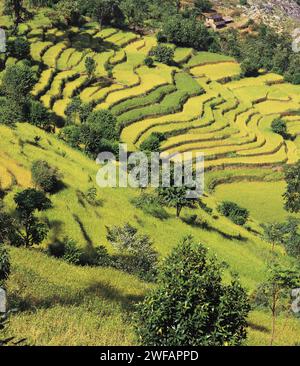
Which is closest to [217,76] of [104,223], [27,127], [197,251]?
[27,127]

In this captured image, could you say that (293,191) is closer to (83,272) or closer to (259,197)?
(259,197)

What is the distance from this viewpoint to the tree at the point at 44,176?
33.7m

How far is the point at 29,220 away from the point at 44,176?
317 inches

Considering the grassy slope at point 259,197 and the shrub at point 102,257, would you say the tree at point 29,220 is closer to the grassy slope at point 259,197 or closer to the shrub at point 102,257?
the shrub at point 102,257

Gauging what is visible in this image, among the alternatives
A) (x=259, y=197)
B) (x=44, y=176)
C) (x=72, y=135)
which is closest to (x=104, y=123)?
(x=72, y=135)

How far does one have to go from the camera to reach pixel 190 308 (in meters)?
11.8

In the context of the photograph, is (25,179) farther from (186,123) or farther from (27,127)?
(186,123)

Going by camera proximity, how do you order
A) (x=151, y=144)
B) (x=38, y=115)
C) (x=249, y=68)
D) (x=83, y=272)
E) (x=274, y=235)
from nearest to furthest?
(x=83, y=272)
(x=274, y=235)
(x=38, y=115)
(x=151, y=144)
(x=249, y=68)

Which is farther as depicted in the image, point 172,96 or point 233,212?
point 172,96

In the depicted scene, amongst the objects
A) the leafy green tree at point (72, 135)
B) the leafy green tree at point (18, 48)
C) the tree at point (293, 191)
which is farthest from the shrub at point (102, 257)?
the leafy green tree at point (18, 48)

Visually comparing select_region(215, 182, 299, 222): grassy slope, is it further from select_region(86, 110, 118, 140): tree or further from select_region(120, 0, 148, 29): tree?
select_region(120, 0, 148, 29): tree

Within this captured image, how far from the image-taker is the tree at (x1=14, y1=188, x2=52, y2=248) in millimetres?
25922
